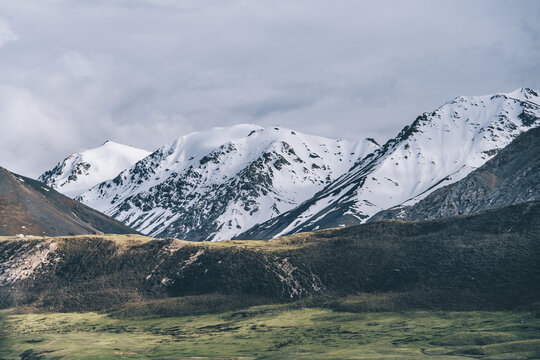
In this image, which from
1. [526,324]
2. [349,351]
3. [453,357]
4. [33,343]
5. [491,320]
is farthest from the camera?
[33,343]

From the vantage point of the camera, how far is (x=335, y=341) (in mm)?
170875

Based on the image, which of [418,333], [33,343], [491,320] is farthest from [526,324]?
[33,343]

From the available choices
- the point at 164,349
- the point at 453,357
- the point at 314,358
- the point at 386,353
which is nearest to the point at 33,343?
the point at 164,349

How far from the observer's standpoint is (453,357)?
140 m

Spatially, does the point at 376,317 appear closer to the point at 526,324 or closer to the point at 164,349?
the point at 526,324

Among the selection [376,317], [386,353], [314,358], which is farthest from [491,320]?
[314,358]

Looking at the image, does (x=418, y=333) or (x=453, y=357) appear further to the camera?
(x=418, y=333)

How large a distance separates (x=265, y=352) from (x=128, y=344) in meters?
40.8

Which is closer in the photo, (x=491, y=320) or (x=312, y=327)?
(x=491, y=320)

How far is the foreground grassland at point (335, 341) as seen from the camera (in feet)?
485

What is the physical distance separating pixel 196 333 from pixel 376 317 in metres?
51.7

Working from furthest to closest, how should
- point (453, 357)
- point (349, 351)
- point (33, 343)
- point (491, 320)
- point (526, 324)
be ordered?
1. point (33, 343)
2. point (491, 320)
3. point (526, 324)
4. point (349, 351)
5. point (453, 357)

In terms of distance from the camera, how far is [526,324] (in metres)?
168

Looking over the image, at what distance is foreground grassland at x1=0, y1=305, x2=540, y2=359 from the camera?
5817 inches
